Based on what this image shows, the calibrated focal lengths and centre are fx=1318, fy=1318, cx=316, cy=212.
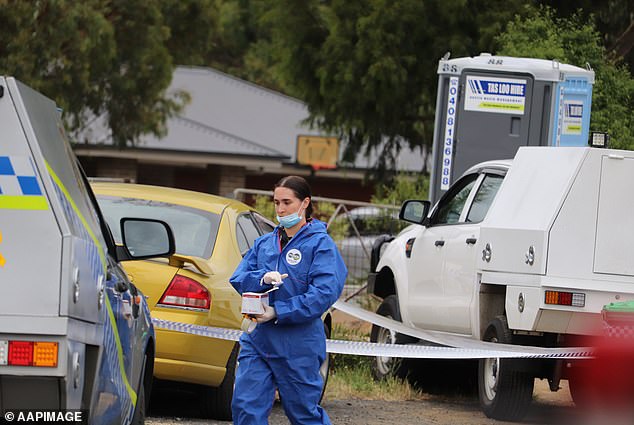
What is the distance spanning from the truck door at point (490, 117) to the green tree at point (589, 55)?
1.14m

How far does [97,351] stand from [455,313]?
19.7 feet

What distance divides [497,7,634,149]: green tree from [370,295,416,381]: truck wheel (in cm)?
368

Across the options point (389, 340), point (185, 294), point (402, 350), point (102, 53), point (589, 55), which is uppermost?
point (102, 53)

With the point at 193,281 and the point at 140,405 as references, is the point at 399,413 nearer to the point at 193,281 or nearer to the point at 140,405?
the point at 193,281

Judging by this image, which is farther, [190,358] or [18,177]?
[190,358]

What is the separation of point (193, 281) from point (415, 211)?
3218 millimetres

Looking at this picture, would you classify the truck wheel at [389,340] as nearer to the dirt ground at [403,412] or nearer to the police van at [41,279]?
the dirt ground at [403,412]

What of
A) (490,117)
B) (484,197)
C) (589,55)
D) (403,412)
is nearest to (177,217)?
(403,412)

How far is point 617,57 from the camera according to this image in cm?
1720

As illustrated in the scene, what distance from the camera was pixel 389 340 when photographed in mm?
11875

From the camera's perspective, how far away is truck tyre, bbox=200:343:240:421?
28.7 ft

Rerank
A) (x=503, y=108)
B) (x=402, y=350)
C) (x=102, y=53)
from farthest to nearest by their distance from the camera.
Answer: (x=102, y=53) < (x=503, y=108) < (x=402, y=350)

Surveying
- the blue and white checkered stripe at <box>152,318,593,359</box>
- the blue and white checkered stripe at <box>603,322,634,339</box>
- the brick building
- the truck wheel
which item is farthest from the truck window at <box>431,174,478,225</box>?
the brick building

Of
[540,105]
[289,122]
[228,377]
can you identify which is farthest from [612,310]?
[289,122]
